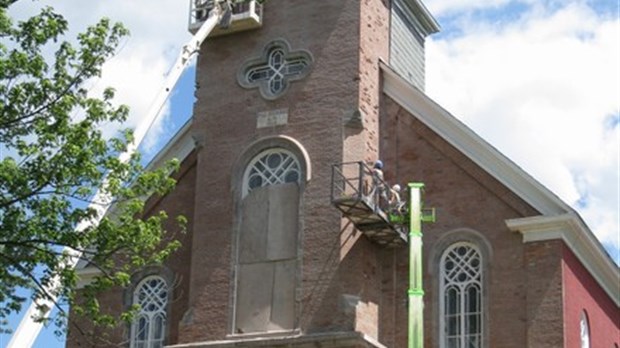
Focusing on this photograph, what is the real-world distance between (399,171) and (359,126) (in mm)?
1363

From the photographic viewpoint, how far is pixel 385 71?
30.2m

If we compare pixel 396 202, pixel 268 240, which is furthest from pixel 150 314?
pixel 396 202

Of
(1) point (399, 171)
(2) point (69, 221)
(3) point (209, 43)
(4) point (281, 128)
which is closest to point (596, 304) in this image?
(1) point (399, 171)

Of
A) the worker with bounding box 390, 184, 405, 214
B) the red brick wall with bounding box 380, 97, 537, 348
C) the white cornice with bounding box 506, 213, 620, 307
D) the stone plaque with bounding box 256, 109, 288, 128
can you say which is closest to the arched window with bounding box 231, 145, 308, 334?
the stone plaque with bounding box 256, 109, 288, 128

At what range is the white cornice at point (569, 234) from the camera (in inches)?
1058

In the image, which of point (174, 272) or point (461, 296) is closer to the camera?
point (461, 296)

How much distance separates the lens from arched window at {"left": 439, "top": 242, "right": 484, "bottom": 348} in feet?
89.2

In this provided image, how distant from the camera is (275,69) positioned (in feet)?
101

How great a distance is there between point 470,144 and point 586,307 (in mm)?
4412

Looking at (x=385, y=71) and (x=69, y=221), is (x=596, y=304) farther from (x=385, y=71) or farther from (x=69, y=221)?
(x=69, y=221)

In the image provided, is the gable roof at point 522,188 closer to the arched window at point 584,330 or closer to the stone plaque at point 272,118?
the arched window at point 584,330

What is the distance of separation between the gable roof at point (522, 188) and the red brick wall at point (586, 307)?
23 cm

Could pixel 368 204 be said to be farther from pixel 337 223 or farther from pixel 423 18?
pixel 423 18

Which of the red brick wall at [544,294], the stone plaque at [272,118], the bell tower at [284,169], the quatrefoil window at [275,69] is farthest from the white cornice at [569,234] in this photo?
the quatrefoil window at [275,69]
